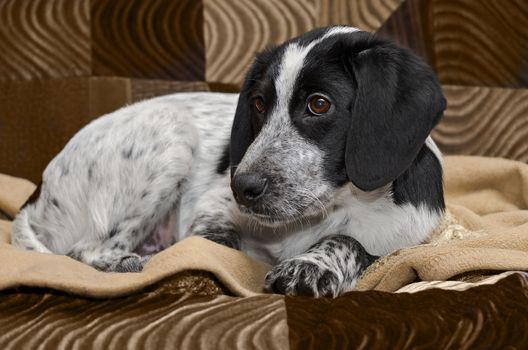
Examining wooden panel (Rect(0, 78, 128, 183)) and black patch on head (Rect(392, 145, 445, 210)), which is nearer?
black patch on head (Rect(392, 145, 445, 210))

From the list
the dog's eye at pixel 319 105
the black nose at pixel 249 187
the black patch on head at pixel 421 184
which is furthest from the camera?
the black patch on head at pixel 421 184

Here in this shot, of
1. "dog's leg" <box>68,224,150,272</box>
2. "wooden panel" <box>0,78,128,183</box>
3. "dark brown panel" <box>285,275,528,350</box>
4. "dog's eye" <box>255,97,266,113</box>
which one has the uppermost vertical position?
"dog's eye" <box>255,97,266,113</box>

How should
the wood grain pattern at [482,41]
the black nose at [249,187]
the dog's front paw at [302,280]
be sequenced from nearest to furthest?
the dog's front paw at [302,280] < the black nose at [249,187] < the wood grain pattern at [482,41]

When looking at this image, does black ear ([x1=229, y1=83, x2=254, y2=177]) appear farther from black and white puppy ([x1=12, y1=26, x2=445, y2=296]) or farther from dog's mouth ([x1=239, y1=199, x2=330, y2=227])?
dog's mouth ([x1=239, y1=199, x2=330, y2=227])

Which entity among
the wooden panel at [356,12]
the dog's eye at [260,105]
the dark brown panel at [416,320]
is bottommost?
the dark brown panel at [416,320]

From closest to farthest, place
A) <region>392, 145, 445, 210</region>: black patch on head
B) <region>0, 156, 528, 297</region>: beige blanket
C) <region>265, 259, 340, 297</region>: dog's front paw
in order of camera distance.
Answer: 1. <region>0, 156, 528, 297</region>: beige blanket
2. <region>265, 259, 340, 297</region>: dog's front paw
3. <region>392, 145, 445, 210</region>: black patch on head

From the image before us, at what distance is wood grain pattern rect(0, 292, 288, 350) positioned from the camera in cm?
155

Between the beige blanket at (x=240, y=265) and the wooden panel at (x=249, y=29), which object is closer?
the beige blanket at (x=240, y=265)

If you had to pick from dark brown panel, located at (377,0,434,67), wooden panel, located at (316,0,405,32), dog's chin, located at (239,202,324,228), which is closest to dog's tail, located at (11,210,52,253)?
dog's chin, located at (239,202,324,228)

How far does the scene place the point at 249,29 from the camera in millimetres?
3287

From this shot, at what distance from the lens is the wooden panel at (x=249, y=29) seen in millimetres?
3271

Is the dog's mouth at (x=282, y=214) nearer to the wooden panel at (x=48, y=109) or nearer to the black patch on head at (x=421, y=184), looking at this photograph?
the black patch on head at (x=421, y=184)

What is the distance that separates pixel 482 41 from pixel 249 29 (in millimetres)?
922

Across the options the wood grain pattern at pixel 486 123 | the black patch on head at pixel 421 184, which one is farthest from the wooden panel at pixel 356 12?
the black patch on head at pixel 421 184
